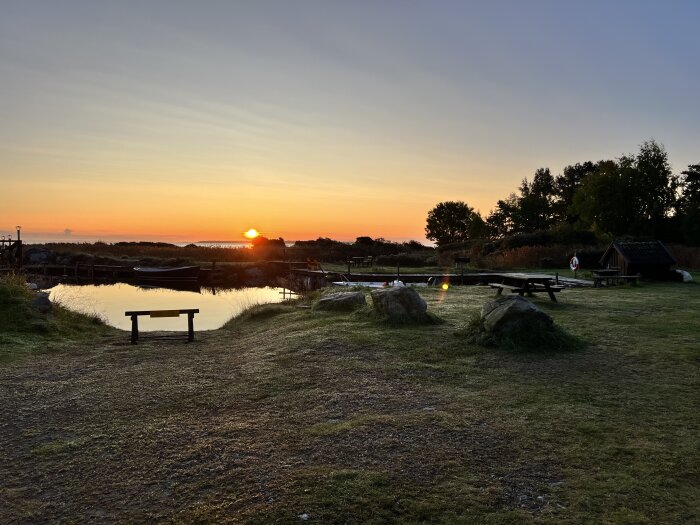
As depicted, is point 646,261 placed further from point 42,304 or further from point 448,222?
point 448,222

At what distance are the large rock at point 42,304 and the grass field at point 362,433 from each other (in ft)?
13.9

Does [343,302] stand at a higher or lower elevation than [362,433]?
higher

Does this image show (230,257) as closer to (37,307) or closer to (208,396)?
(37,307)

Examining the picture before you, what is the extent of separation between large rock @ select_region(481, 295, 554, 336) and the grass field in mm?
596

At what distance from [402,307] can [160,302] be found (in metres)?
23.0

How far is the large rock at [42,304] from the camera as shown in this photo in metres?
14.2

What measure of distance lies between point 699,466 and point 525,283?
12265 mm

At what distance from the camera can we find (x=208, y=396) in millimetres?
7289

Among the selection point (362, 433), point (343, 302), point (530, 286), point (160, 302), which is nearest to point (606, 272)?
point (530, 286)

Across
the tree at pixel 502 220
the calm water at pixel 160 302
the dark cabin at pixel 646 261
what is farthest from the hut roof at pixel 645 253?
→ the tree at pixel 502 220

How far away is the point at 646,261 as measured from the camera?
2294 cm

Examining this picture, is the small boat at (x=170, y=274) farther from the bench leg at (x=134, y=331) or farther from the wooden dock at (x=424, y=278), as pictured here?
the bench leg at (x=134, y=331)

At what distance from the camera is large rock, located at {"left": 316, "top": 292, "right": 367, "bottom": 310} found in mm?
14320

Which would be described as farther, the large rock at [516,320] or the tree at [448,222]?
the tree at [448,222]
